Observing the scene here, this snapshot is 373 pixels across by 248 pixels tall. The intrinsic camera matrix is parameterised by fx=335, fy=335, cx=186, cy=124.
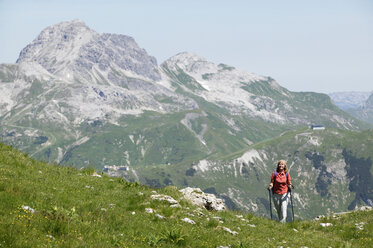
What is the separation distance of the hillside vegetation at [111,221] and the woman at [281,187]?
2.14 meters

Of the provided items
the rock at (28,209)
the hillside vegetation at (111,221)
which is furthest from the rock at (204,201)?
the rock at (28,209)

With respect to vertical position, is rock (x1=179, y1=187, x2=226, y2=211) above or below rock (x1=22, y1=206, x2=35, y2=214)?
below

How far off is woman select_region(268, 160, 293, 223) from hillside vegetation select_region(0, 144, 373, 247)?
214 cm

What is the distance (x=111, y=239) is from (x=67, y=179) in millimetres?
8282

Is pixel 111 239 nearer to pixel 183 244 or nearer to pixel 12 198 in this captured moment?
pixel 183 244

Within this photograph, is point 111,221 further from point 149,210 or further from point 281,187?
point 281,187

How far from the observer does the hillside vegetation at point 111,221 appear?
35.8 feet

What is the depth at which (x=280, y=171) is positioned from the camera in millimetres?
23484

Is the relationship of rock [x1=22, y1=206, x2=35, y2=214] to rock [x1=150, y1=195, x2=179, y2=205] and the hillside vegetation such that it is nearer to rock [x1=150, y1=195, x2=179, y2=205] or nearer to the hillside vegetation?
the hillside vegetation

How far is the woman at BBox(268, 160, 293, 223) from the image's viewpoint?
23125mm

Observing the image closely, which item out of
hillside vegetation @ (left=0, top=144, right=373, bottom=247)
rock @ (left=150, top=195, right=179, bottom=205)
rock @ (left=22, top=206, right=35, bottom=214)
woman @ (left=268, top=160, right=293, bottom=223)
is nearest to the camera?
hillside vegetation @ (left=0, top=144, right=373, bottom=247)

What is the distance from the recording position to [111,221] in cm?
1323

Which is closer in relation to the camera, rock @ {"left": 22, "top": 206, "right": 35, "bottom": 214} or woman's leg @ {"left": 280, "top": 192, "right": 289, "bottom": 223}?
rock @ {"left": 22, "top": 206, "right": 35, "bottom": 214}

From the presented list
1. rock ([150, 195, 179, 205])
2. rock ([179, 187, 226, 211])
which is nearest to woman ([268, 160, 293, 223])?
rock ([179, 187, 226, 211])
